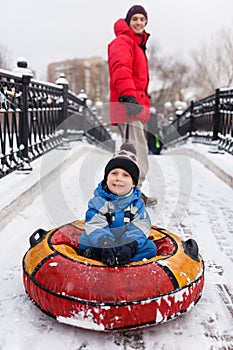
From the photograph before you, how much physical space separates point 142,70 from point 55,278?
2981 millimetres

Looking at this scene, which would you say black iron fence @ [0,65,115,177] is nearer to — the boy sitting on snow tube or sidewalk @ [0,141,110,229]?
sidewalk @ [0,141,110,229]

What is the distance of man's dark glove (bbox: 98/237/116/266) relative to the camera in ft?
7.02

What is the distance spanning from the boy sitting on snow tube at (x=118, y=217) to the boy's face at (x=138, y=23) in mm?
2151

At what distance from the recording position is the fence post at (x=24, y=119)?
511cm

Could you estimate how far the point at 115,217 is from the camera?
253 cm

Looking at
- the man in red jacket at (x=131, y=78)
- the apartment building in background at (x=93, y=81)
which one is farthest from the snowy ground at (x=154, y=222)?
the apartment building in background at (x=93, y=81)

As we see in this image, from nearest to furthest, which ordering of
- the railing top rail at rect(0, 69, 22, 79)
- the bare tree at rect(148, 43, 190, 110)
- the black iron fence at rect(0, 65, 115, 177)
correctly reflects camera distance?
the railing top rail at rect(0, 69, 22, 79), the black iron fence at rect(0, 65, 115, 177), the bare tree at rect(148, 43, 190, 110)

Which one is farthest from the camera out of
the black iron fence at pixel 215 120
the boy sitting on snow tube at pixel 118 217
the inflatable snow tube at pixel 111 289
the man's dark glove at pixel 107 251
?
the black iron fence at pixel 215 120

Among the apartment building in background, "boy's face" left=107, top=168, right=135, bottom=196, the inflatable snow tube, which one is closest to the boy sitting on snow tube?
"boy's face" left=107, top=168, right=135, bottom=196

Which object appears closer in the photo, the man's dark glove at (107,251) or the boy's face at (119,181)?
the man's dark glove at (107,251)

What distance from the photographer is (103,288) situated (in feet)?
6.40

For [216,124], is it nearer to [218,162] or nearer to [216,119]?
[216,119]

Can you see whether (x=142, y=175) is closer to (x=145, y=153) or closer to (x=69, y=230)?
(x=145, y=153)

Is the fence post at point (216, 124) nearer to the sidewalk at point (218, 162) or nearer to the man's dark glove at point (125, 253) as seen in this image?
the sidewalk at point (218, 162)
